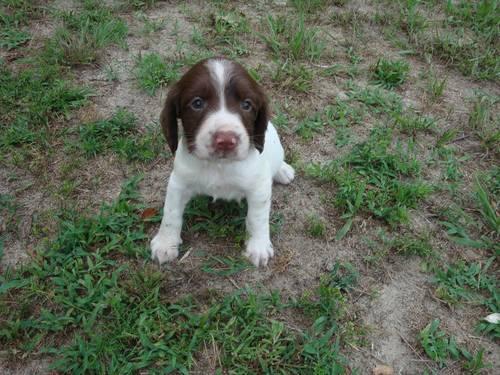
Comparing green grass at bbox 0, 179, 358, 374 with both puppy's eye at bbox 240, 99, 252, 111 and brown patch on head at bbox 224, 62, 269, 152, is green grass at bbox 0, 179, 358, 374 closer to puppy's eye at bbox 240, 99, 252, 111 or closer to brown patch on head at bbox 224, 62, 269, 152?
brown patch on head at bbox 224, 62, 269, 152

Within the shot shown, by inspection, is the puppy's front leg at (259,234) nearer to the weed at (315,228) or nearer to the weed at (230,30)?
the weed at (315,228)

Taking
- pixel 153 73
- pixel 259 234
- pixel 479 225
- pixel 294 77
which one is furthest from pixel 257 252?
pixel 153 73

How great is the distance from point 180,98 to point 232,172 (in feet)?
1.81

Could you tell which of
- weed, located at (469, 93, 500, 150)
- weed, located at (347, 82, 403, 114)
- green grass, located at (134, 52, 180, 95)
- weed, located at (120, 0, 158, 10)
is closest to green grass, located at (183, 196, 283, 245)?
green grass, located at (134, 52, 180, 95)

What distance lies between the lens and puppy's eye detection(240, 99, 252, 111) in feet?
8.92

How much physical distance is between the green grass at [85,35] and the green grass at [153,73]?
0.50 meters

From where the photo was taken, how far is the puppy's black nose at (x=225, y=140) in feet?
8.27

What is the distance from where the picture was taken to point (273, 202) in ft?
12.4

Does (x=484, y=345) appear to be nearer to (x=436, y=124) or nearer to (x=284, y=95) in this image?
(x=436, y=124)

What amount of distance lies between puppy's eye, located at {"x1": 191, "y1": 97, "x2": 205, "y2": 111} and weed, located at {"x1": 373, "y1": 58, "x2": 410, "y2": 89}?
2902 mm

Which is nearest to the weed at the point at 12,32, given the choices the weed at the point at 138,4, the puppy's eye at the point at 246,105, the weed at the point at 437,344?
the weed at the point at 138,4

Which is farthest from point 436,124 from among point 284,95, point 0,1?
point 0,1

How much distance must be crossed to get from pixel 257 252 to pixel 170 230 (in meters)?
0.62

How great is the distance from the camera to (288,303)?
3.08m
